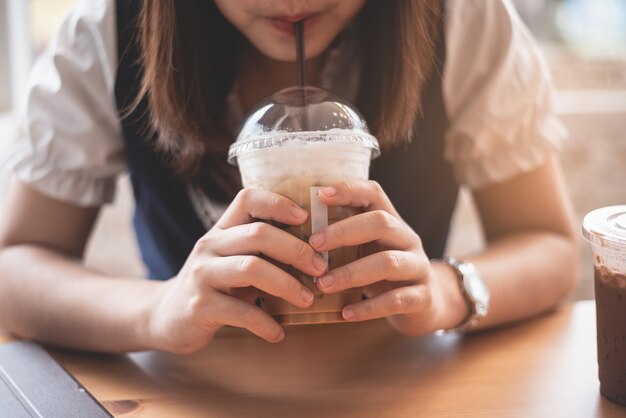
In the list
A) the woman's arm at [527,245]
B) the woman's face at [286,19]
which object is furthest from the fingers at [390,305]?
the woman's face at [286,19]

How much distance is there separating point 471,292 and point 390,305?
223 mm

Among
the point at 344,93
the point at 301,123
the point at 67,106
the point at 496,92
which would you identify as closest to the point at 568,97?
the point at 496,92

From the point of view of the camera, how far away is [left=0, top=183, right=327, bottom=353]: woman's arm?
28.6 inches

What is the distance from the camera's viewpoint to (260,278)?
0.72m

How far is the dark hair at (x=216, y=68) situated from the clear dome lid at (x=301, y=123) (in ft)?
0.50

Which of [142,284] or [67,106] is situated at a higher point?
[67,106]

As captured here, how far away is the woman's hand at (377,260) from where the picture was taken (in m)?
0.73

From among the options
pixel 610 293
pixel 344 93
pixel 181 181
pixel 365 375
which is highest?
pixel 344 93

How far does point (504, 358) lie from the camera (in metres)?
0.90

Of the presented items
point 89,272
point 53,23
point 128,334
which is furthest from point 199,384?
point 53,23

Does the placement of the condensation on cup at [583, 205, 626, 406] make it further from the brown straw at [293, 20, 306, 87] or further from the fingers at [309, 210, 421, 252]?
the brown straw at [293, 20, 306, 87]

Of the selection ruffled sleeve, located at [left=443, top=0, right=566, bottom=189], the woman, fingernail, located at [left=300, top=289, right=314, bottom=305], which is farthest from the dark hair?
fingernail, located at [left=300, top=289, right=314, bottom=305]

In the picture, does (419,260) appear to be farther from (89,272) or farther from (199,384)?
(89,272)

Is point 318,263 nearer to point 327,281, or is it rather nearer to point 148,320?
point 327,281
